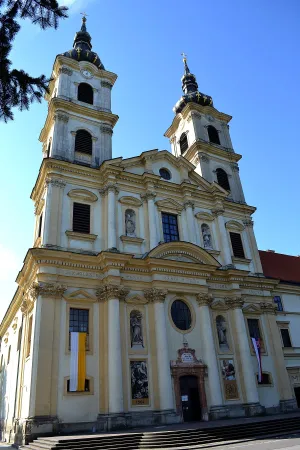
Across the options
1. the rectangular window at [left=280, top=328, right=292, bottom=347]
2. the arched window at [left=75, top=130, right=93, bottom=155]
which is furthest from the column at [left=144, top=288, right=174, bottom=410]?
the rectangular window at [left=280, top=328, right=292, bottom=347]

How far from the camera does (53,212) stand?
63.2 feet

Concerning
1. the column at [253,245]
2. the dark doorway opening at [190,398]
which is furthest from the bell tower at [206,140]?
the dark doorway opening at [190,398]

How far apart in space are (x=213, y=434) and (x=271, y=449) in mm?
3396

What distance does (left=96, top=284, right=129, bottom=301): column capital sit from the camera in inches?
706

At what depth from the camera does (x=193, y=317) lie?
66.1ft

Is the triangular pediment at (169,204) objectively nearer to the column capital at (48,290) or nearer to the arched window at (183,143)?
the column capital at (48,290)

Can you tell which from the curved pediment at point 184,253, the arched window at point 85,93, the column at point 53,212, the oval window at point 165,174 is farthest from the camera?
the arched window at point 85,93

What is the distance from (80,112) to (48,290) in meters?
12.3

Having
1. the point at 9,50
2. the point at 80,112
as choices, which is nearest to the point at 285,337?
the point at 80,112

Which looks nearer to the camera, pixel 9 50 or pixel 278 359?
pixel 9 50

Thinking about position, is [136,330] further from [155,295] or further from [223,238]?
[223,238]

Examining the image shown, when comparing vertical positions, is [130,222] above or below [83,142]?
below

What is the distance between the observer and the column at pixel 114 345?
1587cm

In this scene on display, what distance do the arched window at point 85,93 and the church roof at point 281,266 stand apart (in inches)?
703
